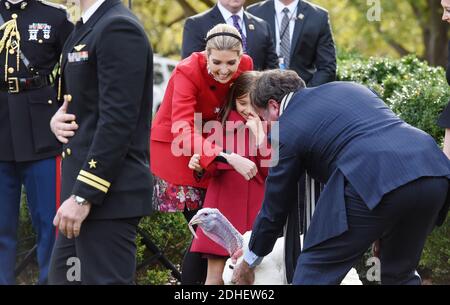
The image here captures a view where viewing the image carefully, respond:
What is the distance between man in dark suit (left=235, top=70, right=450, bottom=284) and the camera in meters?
5.17

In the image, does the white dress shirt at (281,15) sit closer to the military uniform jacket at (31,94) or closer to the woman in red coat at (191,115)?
the woman in red coat at (191,115)

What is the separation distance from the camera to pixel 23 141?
22.6 feet

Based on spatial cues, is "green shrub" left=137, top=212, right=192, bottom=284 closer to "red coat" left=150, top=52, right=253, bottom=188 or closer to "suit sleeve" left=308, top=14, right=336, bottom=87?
"red coat" left=150, top=52, right=253, bottom=188

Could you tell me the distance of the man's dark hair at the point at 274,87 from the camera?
18.2 feet

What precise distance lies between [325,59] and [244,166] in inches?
92.4

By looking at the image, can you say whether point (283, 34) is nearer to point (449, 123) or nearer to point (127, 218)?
point (449, 123)

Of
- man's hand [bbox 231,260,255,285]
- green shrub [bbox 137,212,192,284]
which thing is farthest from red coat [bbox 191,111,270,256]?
green shrub [bbox 137,212,192,284]

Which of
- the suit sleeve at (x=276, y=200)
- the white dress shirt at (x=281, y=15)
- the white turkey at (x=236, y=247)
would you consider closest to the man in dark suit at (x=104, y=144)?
the suit sleeve at (x=276, y=200)

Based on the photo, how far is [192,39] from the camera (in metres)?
7.84

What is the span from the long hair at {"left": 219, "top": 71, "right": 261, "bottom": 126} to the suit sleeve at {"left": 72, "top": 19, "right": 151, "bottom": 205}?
1.70 meters

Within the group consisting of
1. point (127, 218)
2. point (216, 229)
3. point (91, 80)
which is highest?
point (91, 80)

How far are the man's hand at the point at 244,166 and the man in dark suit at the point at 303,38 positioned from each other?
2076mm
